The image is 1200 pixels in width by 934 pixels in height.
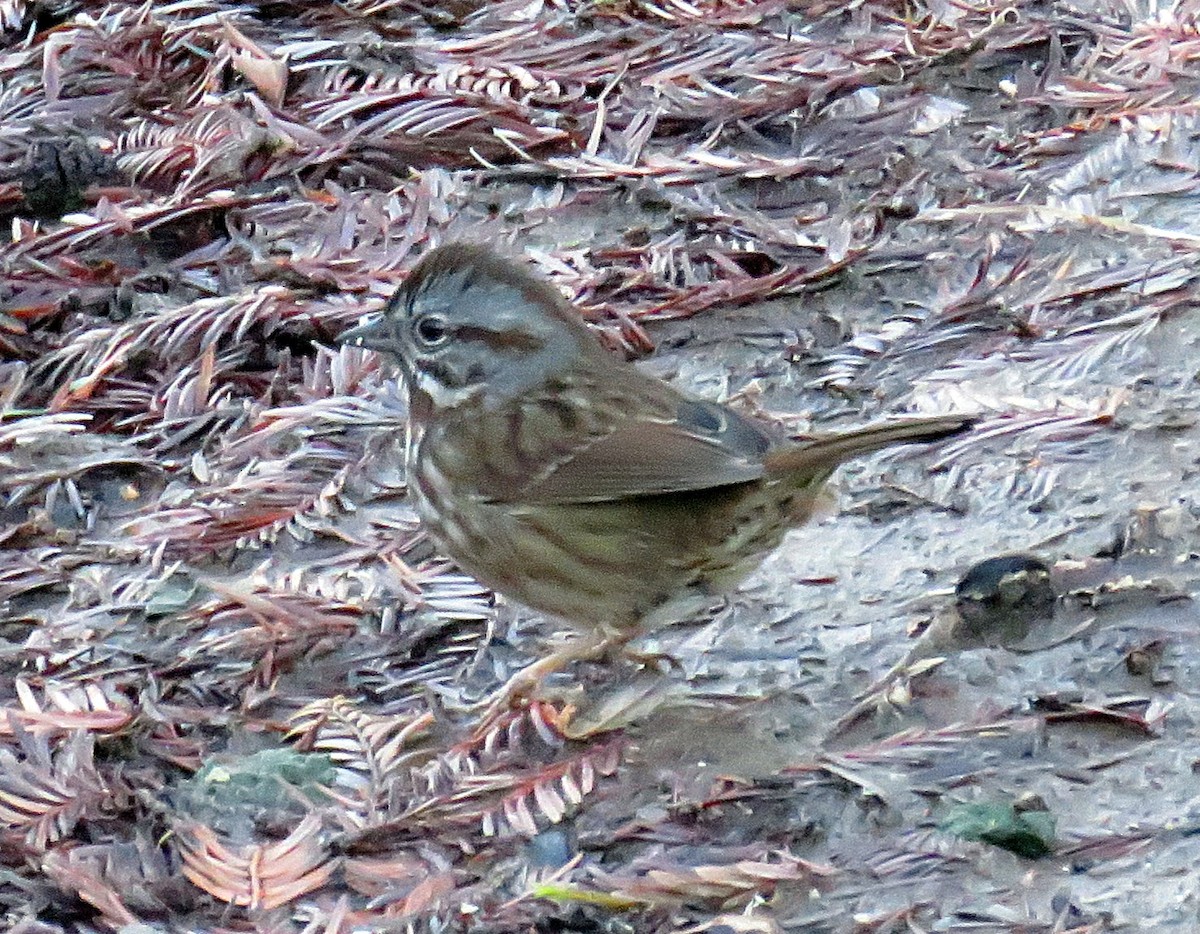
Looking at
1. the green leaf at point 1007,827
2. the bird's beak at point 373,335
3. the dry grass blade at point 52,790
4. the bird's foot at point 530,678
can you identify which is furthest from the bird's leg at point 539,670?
the green leaf at point 1007,827

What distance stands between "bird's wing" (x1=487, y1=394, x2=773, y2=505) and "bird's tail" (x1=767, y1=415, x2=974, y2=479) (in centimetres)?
6

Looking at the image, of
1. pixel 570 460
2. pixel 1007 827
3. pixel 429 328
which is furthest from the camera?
pixel 429 328

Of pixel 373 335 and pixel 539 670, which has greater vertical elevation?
pixel 373 335

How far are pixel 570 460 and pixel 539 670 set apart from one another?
22.6 inches

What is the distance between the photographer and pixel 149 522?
4586 millimetres

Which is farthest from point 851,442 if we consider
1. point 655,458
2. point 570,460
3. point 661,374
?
point 661,374

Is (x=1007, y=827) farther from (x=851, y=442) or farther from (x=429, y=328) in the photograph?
(x=429, y=328)

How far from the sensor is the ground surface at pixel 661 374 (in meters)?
3.44

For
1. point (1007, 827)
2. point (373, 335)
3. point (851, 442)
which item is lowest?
point (1007, 827)

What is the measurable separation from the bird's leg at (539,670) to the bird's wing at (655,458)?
1.06ft

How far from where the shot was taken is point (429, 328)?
4.70 metres

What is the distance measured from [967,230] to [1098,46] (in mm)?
921

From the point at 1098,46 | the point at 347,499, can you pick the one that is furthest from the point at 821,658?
the point at 1098,46

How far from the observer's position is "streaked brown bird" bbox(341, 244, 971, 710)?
13.9 feet
